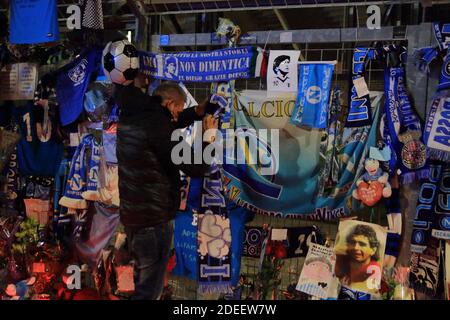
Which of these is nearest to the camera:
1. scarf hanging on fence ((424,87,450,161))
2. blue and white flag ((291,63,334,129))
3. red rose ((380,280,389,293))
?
scarf hanging on fence ((424,87,450,161))

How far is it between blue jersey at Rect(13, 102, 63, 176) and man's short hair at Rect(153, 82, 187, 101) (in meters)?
1.08

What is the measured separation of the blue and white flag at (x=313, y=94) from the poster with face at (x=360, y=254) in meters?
0.79

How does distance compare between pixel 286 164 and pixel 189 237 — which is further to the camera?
pixel 189 237

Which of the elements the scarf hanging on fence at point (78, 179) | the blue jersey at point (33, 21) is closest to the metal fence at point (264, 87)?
the scarf hanging on fence at point (78, 179)

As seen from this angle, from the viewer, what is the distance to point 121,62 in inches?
166

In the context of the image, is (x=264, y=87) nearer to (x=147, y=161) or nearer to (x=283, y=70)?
(x=283, y=70)

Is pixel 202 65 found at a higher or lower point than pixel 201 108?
higher

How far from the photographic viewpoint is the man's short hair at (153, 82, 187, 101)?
4336mm

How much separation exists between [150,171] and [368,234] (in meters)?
1.68

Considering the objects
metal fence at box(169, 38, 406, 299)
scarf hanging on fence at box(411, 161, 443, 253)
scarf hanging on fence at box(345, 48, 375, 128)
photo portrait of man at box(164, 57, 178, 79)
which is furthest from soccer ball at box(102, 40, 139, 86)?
scarf hanging on fence at box(411, 161, 443, 253)

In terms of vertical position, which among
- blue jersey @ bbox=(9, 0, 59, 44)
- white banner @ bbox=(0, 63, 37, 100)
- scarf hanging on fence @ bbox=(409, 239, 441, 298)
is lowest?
scarf hanging on fence @ bbox=(409, 239, 441, 298)

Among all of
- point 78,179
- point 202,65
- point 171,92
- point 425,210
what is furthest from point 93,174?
point 425,210

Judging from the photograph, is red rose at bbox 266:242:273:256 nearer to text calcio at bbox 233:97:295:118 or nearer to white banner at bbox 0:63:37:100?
text calcio at bbox 233:97:295:118

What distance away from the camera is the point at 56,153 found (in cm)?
480
